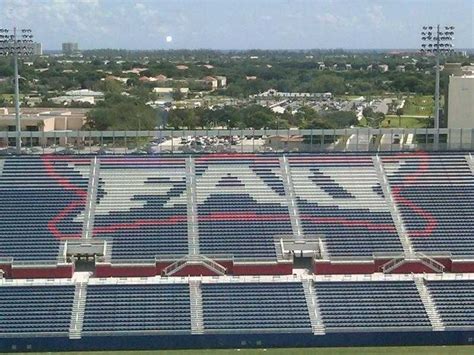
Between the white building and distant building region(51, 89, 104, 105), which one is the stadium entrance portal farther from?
distant building region(51, 89, 104, 105)

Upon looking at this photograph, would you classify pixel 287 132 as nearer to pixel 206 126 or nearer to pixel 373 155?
pixel 373 155

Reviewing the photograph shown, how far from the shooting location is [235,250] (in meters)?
36.3

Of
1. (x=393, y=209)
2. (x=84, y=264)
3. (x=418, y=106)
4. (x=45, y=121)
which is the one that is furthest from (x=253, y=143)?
(x=418, y=106)

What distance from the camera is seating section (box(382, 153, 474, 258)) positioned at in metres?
37.2

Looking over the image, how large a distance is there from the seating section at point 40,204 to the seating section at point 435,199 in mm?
14756

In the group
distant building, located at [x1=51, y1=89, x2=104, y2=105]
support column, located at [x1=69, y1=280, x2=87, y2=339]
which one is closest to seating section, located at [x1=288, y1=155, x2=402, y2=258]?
support column, located at [x1=69, y1=280, x2=87, y2=339]

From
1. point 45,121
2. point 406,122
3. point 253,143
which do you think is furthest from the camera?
point 406,122

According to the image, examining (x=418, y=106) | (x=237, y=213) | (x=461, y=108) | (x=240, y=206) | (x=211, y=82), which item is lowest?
(x=237, y=213)

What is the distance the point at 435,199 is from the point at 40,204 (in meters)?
18.2

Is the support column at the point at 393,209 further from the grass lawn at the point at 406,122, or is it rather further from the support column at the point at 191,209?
the grass lawn at the point at 406,122

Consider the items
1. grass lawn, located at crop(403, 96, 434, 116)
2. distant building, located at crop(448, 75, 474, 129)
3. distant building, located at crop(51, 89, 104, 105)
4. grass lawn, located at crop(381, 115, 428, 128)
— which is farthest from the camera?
distant building, located at crop(51, 89, 104, 105)

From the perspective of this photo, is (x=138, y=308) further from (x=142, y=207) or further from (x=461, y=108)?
(x=461, y=108)

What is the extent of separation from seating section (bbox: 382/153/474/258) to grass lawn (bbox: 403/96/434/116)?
1827 inches

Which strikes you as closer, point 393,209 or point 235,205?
point 235,205
